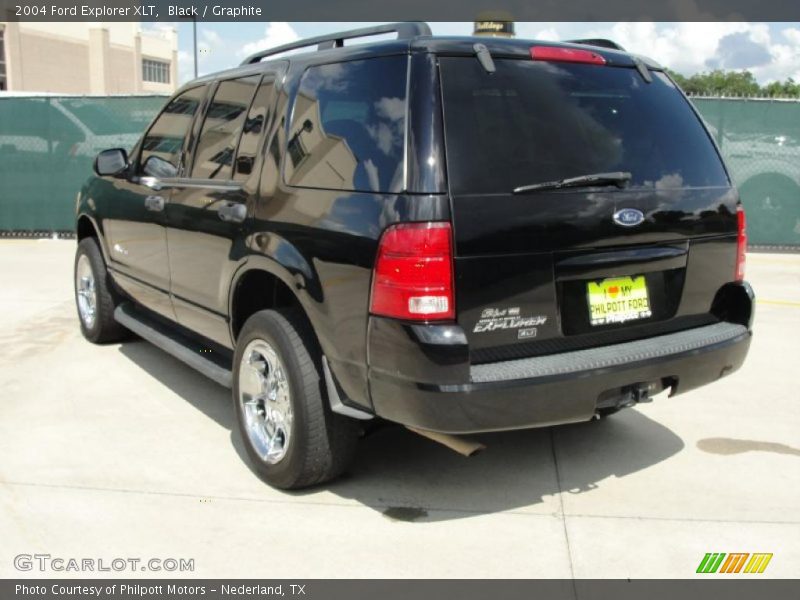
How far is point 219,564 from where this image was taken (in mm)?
3338

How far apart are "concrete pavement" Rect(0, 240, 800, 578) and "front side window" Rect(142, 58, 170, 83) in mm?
93637

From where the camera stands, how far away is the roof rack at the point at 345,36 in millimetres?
3729

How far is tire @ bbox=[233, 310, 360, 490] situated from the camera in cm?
373

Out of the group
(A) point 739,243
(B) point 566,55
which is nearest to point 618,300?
(A) point 739,243

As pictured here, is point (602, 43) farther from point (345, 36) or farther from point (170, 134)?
point (170, 134)

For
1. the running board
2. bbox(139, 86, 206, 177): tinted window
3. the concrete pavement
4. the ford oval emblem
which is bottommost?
the concrete pavement

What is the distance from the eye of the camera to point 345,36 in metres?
4.25

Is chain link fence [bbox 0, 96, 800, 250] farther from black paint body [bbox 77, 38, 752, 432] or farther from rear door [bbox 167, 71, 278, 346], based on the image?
black paint body [bbox 77, 38, 752, 432]

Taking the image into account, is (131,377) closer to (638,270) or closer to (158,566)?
(158,566)

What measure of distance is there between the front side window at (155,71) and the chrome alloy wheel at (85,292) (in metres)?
91.2

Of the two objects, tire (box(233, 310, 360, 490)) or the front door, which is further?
the front door

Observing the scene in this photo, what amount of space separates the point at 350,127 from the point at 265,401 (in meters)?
1.39

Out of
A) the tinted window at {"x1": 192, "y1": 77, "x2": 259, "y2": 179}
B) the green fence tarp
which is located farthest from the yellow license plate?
the green fence tarp

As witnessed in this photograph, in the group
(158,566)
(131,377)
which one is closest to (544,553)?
(158,566)
